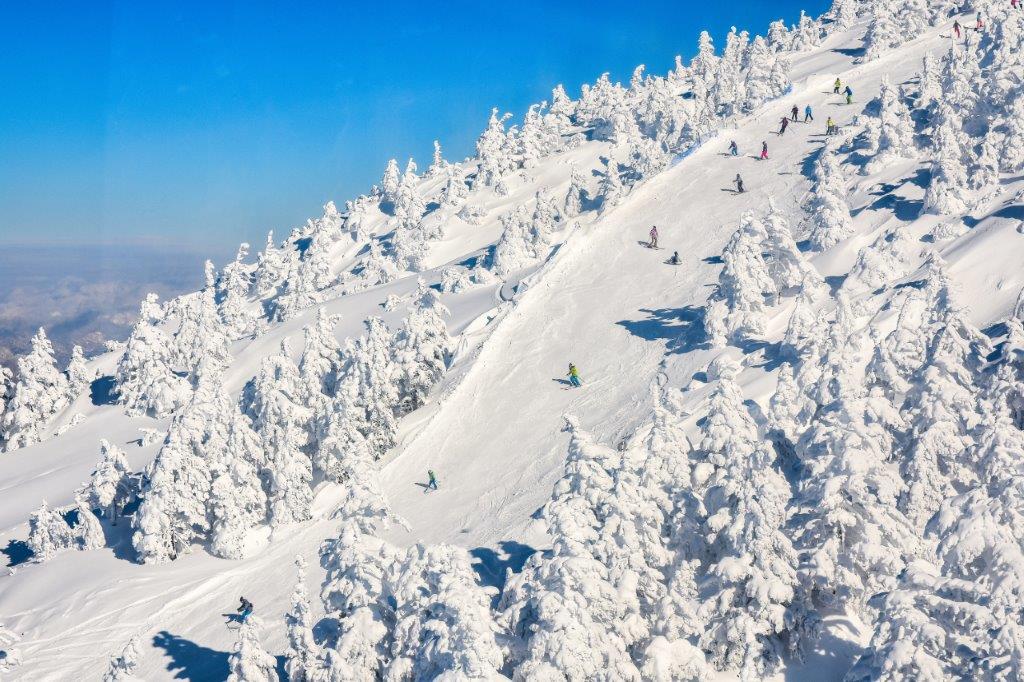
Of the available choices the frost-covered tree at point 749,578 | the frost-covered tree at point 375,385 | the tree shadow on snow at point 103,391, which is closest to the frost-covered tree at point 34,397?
the tree shadow on snow at point 103,391

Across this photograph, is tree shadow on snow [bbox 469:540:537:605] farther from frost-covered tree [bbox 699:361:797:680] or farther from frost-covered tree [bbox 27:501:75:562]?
frost-covered tree [bbox 27:501:75:562]

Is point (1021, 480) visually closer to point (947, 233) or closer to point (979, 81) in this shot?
point (947, 233)

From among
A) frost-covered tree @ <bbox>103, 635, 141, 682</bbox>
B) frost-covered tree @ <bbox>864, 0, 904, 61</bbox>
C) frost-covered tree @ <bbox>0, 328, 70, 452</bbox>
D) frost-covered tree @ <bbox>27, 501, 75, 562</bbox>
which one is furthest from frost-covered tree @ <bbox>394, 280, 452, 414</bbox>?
frost-covered tree @ <bbox>864, 0, 904, 61</bbox>

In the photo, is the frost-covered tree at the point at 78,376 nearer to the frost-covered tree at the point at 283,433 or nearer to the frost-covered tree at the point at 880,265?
the frost-covered tree at the point at 283,433

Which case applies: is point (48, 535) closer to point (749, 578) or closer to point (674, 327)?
point (674, 327)

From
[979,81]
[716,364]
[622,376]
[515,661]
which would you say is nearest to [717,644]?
[515,661]
